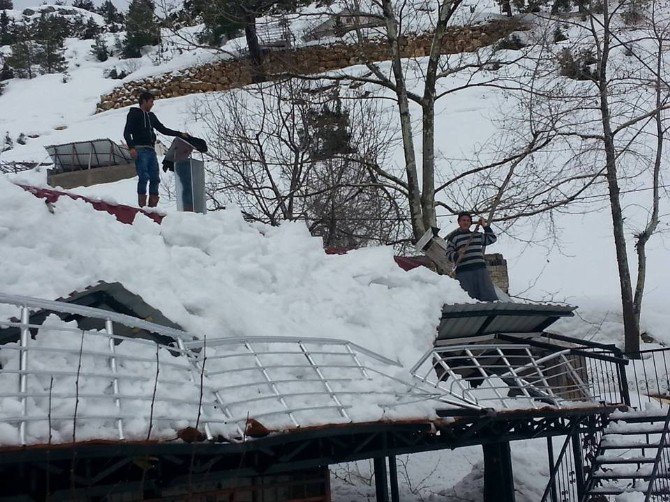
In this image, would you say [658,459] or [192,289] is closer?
[192,289]

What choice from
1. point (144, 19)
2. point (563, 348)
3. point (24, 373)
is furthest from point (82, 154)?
point (24, 373)

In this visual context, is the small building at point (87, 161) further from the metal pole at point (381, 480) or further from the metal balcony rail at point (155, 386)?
the metal balcony rail at point (155, 386)

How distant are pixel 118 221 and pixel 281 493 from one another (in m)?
3.38

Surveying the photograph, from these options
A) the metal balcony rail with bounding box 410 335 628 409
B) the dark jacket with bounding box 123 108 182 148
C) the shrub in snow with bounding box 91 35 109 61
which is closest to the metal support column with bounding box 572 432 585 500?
the metal balcony rail with bounding box 410 335 628 409

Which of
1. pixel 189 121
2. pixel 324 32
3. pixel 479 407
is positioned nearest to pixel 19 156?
pixel 189 121

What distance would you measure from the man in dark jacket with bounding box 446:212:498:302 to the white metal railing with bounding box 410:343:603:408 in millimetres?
863

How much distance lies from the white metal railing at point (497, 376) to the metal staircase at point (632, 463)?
2.69ft

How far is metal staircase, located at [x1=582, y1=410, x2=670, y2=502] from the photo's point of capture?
1199 cm

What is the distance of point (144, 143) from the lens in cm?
1210

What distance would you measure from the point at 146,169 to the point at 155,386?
25.8 feet

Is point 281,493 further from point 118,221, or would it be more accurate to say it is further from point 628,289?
point 628,289

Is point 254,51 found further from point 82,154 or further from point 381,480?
point 381,480

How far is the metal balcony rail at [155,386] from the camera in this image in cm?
570

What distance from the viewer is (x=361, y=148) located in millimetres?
21312
